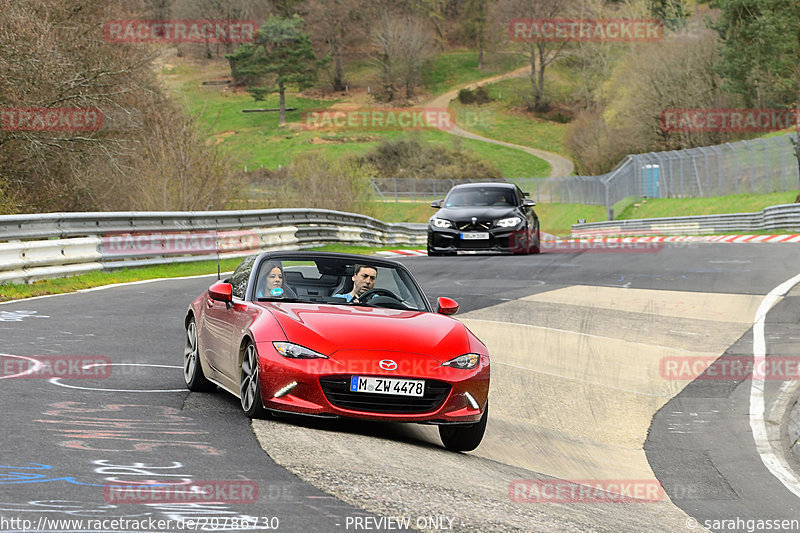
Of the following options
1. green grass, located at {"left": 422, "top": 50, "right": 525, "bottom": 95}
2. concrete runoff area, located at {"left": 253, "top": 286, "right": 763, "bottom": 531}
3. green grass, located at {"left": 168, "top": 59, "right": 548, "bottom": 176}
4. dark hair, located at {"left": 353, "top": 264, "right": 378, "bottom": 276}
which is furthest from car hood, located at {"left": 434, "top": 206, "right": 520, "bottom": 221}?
green grass, located at {"left": 422, "top": 50, "right": 525, "bottom": 95}

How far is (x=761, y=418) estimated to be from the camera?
10438mm

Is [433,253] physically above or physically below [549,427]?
below

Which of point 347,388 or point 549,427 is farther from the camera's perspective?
point 549,427

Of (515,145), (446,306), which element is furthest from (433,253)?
(515,145)

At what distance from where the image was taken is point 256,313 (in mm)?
8234

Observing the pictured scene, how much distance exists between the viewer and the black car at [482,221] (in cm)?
2525

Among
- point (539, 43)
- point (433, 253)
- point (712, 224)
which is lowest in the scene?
point (712, 224)

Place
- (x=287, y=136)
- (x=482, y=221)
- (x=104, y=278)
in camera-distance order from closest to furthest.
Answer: (x=104, y=278), (x=482, y=221), (x=287, y=136)

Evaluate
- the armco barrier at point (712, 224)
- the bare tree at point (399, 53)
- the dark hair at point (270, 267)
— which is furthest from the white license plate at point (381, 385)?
the bare tree at point (399, 53)

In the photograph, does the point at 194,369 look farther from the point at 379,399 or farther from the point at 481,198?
the point at 481,198

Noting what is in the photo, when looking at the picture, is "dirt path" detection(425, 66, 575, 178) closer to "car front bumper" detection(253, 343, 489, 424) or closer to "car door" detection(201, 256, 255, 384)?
"car door" detection(201, 256, 255, 384)

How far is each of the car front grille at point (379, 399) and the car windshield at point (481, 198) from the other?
60.1 ft

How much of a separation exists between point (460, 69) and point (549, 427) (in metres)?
131

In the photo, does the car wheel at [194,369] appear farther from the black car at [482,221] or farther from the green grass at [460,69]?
the green grass at [460,69]
